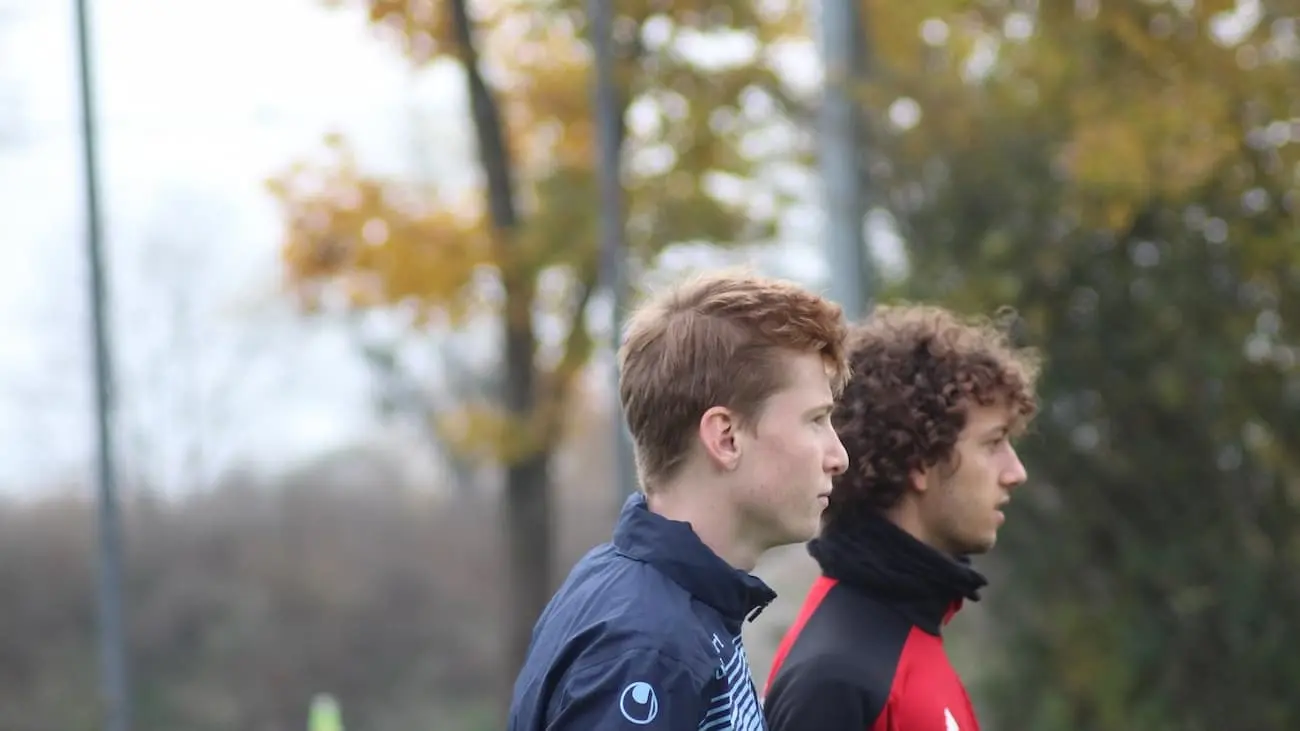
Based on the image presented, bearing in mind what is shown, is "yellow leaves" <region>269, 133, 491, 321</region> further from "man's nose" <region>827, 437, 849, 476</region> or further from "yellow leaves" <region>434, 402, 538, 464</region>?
"man's nose" <region>827, 437, 849, 476</region>

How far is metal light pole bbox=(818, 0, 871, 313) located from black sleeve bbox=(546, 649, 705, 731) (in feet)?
15.1

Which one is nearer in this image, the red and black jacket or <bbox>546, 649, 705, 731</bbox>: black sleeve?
<bbox>546, 649, 705, 731</bbox>: black sleeve

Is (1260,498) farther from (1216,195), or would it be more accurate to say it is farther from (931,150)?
(931,150)

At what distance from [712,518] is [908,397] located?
80 centimetres

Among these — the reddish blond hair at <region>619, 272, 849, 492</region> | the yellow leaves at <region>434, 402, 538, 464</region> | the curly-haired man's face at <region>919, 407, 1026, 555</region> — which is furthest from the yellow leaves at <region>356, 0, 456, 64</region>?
the reddish blond hair at <region>619, 272, 849, 492</region>

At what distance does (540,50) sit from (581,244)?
1743 mm

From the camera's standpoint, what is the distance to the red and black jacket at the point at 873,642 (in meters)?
2.31

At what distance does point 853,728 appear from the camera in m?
2.29

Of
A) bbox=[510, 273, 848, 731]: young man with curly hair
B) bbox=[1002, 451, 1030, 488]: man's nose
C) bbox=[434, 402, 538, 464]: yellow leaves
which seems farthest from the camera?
bbox=[434, 402, 538, 464]: yellow leaves

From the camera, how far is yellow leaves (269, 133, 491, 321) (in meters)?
10.7

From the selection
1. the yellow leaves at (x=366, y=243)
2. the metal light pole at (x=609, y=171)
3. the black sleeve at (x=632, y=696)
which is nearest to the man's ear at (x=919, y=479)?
the black sleeve at (x=632, y=696)

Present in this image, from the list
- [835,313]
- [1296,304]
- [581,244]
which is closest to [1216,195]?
[1296,304]

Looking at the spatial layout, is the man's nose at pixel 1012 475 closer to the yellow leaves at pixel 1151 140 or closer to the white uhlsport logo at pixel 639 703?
the white uhlsport logo at pixel 639 703

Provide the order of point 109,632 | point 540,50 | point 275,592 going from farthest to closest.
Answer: point 275,592 < point 540,50 < point 109,632
